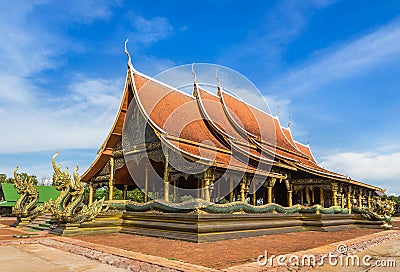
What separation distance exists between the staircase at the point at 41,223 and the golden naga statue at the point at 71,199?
9.19 feet

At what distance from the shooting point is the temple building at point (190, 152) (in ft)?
35.6

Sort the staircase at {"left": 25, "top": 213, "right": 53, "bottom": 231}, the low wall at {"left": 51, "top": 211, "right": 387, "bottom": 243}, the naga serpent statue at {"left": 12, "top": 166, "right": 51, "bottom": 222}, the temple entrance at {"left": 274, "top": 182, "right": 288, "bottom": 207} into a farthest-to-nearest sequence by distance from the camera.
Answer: the temple entrance at {"left": 274, "top": 182, "right": 288, "bottom": 207}, the naga serpent statue at {"left": 12, "top": 166, "right": 51, "bottom": 222}, the staircase at {"left": 25, "top": 213, "right": 53, "bottom": 231}, the low wall at {"left": 51, "top": 211, "right": 387, "bottom": 243}

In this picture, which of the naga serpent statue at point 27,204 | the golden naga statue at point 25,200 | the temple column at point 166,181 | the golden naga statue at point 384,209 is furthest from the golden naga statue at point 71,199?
the golden naga statue at point 384,209

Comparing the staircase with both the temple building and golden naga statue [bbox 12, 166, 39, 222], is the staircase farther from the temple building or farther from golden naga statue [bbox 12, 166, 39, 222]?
the temple building

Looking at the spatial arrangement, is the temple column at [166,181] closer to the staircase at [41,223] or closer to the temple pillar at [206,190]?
the temple pillar at [206,190]

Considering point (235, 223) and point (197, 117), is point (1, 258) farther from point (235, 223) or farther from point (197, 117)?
point (197, 117)

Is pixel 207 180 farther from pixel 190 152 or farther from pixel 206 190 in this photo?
pixel 190 152

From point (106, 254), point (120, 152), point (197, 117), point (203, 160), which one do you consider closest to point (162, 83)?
point (197, 117)

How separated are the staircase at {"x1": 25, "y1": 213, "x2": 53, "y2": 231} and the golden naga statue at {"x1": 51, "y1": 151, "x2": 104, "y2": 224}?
2800 millimetres

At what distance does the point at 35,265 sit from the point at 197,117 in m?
9.80

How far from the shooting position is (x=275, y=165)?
1363 centimetres

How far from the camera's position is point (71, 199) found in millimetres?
10664

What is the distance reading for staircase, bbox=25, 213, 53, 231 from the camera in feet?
41.6

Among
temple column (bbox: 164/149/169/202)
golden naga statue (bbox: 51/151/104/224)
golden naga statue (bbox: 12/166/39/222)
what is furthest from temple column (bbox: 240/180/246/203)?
golden naga statue (bbox: 12/166/39/222)
